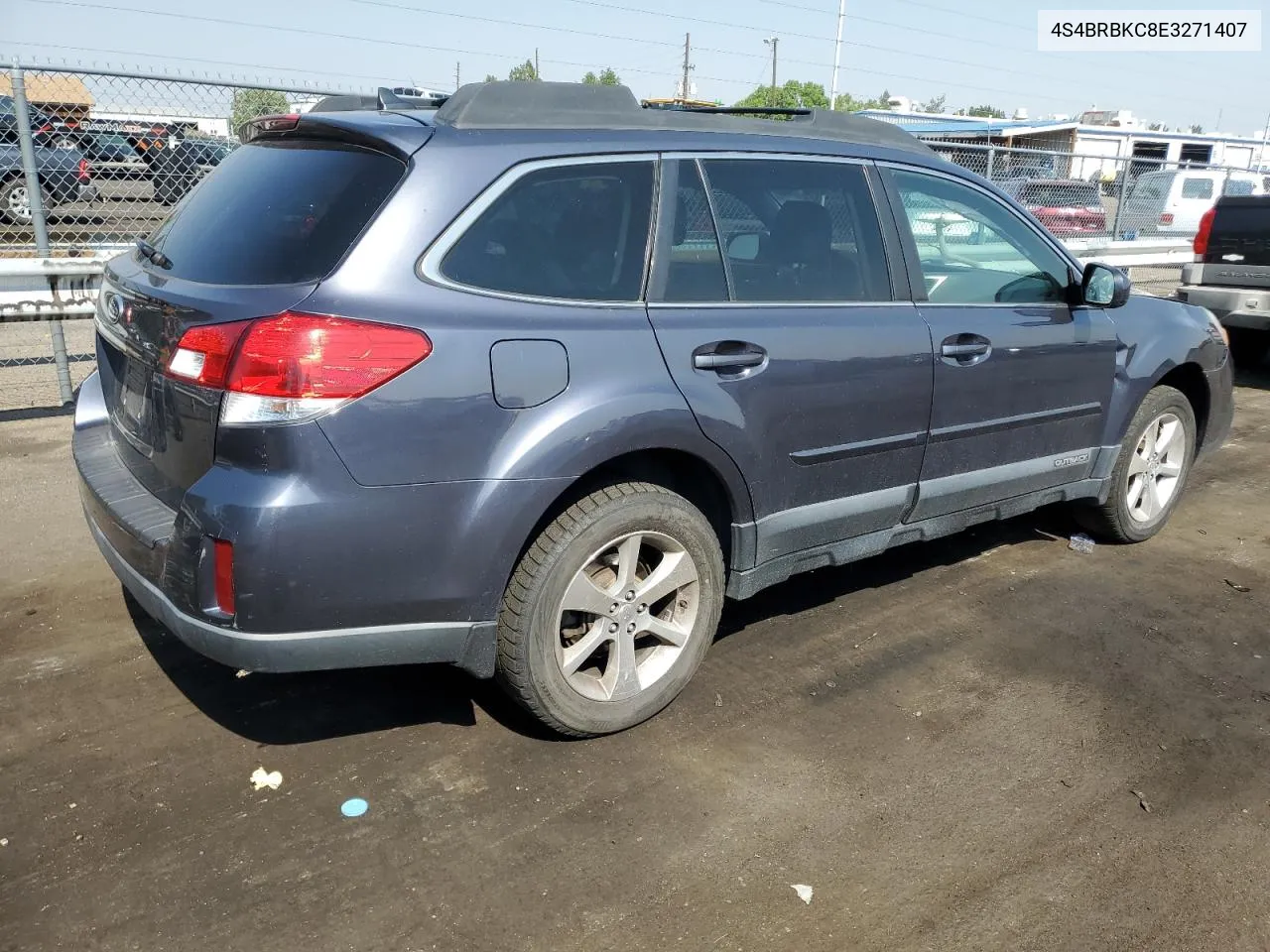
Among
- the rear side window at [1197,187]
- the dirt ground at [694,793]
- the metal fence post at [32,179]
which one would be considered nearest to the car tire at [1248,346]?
the dirt ground at [694,793]

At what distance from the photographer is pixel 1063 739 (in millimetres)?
3318

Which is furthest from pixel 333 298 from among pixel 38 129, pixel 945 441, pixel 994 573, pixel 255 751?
pixel 38 129

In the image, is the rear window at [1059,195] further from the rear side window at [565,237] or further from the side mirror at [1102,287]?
the rear side window at [565,237]

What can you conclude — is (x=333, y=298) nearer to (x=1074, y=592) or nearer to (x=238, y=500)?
(x=238, y=500)

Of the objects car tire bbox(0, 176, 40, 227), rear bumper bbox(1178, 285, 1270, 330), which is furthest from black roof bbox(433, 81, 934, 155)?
rear bumper bbox(1178, 285, 1270, 330)

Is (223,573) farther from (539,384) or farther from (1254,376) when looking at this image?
(1254,376)

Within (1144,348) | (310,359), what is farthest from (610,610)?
(1144,348)

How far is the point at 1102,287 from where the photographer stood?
14.1ft

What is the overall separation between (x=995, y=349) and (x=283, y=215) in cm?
258

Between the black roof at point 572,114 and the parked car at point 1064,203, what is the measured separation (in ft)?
32.1

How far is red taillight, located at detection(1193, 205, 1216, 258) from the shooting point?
920 cm

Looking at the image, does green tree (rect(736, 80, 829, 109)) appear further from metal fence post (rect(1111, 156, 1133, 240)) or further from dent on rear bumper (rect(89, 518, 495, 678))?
dent on rear bumper (rect(89, 518, 495, 678))

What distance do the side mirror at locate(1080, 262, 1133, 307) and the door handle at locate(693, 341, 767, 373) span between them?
6.03 feet

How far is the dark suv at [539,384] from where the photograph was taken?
2.60 meters
